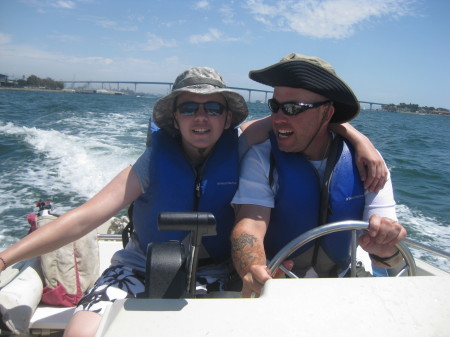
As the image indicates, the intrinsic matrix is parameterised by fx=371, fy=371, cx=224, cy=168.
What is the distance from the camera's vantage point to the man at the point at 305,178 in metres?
1.67

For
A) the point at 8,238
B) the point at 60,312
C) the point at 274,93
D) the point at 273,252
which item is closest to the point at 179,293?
the point at 273,252

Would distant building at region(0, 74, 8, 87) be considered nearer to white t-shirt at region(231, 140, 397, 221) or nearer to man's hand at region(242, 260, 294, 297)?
white t-shirt at region(231, 140, 397, 221)

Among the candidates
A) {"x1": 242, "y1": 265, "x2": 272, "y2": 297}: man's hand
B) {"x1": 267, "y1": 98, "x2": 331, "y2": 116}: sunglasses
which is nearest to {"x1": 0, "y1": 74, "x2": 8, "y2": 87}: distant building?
{"x1": 267, "y1": 98, "x2": 331, "y2": 116}: sunglasses

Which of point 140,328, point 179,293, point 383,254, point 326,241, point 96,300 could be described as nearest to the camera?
point 140,328

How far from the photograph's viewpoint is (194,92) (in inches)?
63.3

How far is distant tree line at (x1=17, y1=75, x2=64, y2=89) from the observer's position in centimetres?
6372

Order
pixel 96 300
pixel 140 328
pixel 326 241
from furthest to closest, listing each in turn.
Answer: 1. pixel 326 241
2. pixel 96 300
3. pixel 140 328

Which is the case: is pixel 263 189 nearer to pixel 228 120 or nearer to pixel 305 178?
pixel 305 178

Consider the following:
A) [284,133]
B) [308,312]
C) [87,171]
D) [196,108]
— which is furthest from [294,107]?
[87,171]

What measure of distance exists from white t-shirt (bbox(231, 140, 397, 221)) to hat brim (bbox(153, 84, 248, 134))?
0.21 meters

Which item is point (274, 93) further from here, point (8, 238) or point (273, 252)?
point (8, 238)

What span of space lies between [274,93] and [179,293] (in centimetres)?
108

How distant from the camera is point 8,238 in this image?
420 cm

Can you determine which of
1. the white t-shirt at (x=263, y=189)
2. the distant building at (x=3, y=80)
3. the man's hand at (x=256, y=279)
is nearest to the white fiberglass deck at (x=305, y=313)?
the man's hand at (x=256, y=279)
